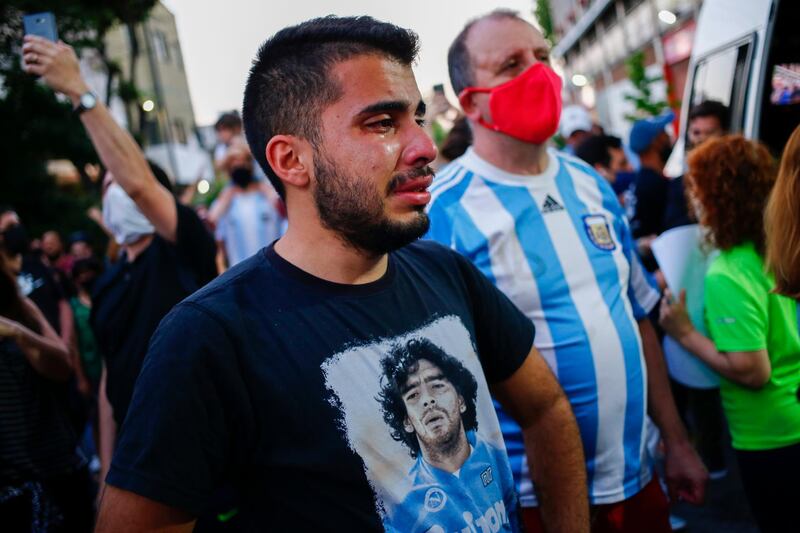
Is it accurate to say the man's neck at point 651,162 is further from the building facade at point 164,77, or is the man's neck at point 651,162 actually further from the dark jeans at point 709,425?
the building facade at point 164,77

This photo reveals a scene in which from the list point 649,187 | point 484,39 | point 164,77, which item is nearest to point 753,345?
point 484,39

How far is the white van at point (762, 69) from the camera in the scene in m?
4.69

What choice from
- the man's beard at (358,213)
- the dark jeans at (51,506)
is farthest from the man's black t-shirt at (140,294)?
the man's beard at (358,213)

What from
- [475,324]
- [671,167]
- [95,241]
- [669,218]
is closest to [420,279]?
[475,324]

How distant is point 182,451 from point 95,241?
17.3 meters

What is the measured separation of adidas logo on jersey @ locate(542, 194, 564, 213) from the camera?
237 centimetres

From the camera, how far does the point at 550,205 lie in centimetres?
238

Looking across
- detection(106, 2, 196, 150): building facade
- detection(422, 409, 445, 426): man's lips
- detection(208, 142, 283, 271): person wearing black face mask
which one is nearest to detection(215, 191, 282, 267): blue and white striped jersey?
detection(208, 142, 283, 271): person wearing black face mask

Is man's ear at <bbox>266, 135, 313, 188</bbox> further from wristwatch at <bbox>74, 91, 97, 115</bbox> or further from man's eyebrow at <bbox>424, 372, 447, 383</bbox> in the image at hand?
wristwatch at <bbox>74, 91, 97, 115</bbox>

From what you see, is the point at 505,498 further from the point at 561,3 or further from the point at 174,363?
the point at 561,3

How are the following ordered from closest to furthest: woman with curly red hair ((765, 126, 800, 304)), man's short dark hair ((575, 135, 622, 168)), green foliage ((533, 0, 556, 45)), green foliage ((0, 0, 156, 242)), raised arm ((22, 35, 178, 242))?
woman with curly red hair ((765, 126, 800, 304)), raised arm ((22, 35, 178, 242)), man's short dark hair ((575, 135, 622, 168)), green foliage ((0, 0, 156, 242)), green foliage ((533, 0, 556, 45))

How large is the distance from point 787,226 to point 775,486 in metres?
0.95

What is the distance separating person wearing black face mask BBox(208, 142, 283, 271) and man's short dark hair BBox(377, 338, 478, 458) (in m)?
4.78

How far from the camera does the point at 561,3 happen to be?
4388cm
